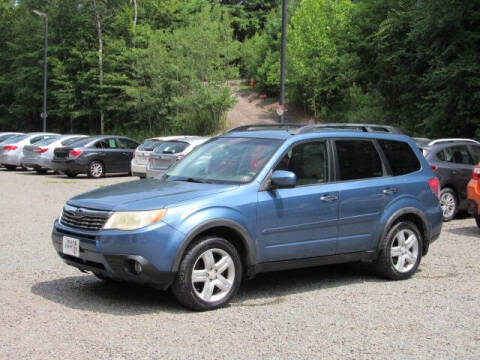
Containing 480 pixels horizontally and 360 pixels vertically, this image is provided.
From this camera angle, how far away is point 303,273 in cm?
836

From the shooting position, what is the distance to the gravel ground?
5.24m

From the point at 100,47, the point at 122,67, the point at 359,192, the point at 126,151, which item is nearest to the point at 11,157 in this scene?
the point at 126,151

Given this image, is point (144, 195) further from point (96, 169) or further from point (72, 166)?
point (96, 169)

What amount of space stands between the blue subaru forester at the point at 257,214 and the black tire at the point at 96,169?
57.7 feet

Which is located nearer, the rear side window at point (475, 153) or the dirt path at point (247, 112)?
the rear side window at point (475, 153)

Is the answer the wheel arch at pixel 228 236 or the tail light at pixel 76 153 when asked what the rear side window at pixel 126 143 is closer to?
the tail light at pixel 76 153

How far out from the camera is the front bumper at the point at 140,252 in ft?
19.9

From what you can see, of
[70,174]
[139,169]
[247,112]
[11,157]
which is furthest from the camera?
[247,112]

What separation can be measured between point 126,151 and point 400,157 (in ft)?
61.8

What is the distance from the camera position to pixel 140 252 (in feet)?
19.9

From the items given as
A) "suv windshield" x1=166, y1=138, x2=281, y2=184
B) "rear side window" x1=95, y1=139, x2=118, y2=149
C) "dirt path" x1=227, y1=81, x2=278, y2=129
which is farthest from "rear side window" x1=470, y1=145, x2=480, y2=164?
"dirt path" x1=227, y1=81, x2=278, y2=129

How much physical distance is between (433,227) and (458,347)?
3056 mm

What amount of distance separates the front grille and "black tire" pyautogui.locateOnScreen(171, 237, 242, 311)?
33.6 inches

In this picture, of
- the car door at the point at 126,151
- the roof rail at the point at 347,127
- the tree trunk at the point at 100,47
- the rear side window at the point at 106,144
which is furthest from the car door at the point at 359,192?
the tree trunk at the point at 100,47
